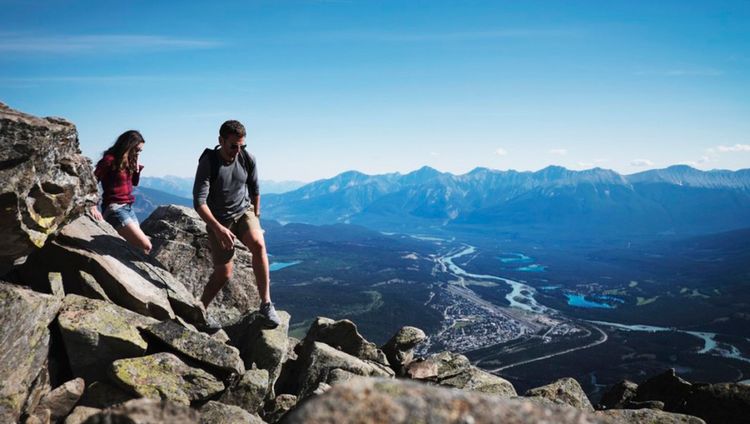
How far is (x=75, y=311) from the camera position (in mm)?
9867

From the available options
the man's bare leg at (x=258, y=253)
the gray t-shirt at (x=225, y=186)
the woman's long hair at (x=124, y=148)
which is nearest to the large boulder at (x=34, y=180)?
the woman's long hair at (x=124, y=148)

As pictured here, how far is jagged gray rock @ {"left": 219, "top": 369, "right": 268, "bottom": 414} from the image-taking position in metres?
10.3

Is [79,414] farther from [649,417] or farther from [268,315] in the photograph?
[649,417]

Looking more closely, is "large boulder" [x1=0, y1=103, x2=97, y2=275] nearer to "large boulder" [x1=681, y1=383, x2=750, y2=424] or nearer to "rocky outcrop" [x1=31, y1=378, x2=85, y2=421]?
"rocky outcrop" [x1=31, y1=378, x2=85, y2=421]

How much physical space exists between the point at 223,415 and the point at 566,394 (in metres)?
12.1

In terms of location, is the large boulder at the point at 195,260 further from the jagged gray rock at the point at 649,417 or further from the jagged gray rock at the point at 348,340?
the jagged gray rock at the point at 649,417

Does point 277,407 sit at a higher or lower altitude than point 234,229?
lower

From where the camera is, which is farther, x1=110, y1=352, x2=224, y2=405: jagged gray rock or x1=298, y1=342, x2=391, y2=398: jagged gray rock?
x1=298, y1=342, x2=391, y2=398: jagged gray rock

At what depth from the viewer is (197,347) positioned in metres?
10.4

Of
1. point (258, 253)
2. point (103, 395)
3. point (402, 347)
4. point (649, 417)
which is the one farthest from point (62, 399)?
point (649, 417)

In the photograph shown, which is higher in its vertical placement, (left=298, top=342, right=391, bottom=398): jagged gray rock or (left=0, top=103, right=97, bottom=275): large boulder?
(left=0, top=103, right=97, bottom=275): large boulder

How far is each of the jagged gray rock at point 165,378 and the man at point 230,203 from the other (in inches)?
131

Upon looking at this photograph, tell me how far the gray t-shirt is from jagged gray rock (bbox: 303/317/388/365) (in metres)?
6.63

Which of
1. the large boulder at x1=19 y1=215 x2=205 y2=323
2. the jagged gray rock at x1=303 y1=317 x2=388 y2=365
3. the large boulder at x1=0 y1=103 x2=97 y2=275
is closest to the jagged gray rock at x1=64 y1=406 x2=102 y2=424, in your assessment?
the large boulder at x1=19 y1=215 x2=205 y2=323
